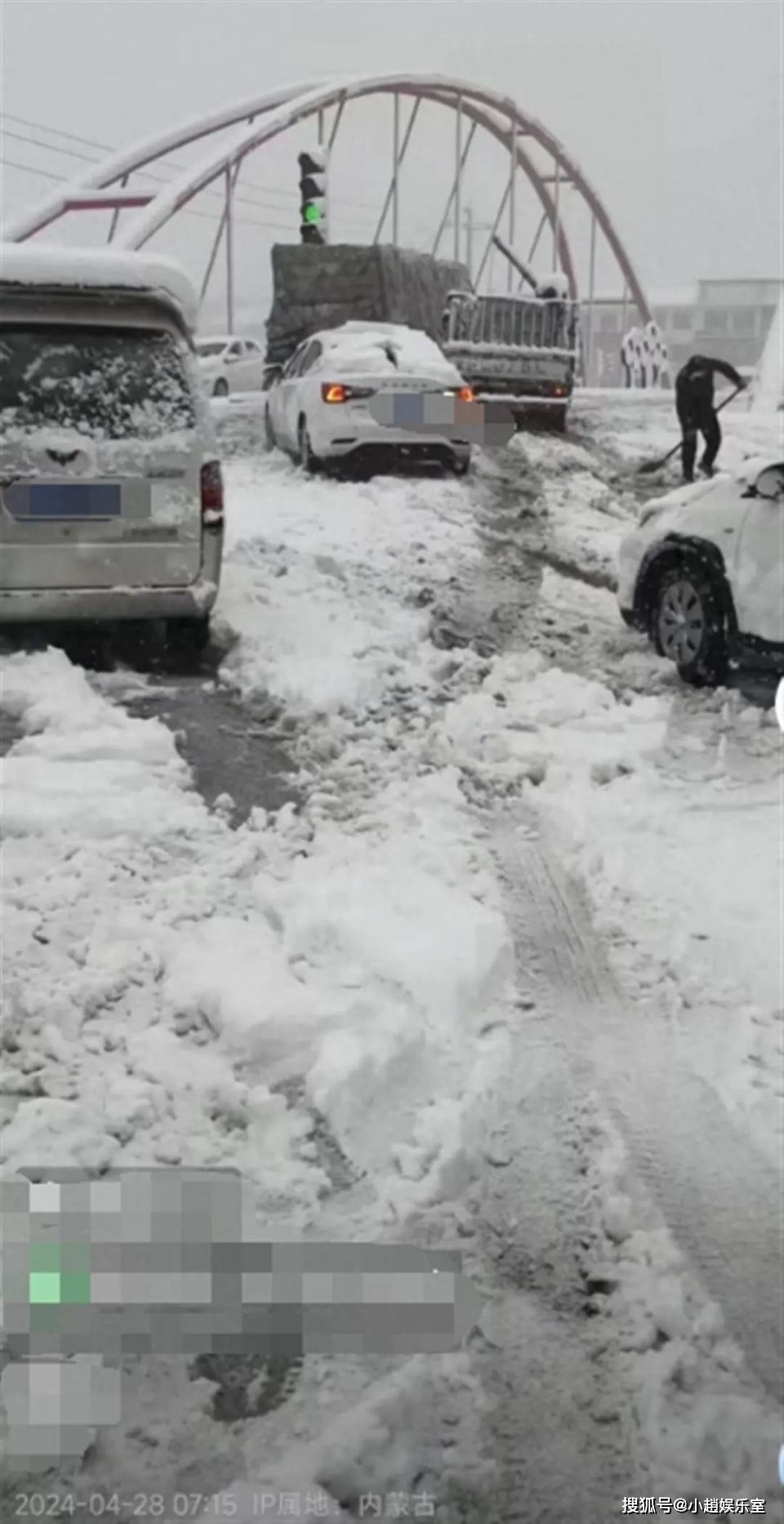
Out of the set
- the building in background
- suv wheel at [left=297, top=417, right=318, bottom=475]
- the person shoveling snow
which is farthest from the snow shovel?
suv wheel at [left=297, top=417, right=318, bottom=475]

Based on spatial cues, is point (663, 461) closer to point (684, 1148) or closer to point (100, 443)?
point (100, 443)

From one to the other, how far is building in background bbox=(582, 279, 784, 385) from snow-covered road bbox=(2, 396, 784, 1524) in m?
0.18

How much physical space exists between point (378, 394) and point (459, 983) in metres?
1.22

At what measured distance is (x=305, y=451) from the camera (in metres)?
3.82

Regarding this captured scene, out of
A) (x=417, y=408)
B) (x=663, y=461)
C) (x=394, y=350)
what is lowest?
(x=663, y=461)

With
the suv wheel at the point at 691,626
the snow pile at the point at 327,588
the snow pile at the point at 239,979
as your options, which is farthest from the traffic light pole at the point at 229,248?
the suv wheel at the point at 691,626

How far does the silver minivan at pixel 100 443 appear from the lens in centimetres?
287

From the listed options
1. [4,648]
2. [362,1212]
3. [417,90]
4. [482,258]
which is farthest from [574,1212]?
[4,648]

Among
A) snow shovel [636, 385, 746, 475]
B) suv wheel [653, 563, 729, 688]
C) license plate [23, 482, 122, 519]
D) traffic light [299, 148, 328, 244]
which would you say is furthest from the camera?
suv wheel [653, 563, 729, 688]

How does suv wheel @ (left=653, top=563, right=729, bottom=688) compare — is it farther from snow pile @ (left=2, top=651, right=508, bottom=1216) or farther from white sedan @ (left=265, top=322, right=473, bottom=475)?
white sedan @ (left=265, top=322, right=473, bottom=475)

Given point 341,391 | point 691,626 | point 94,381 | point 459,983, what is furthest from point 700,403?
point 691,626

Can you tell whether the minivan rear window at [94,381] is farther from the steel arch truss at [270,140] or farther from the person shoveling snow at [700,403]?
the person shoveling snow at [700,403]

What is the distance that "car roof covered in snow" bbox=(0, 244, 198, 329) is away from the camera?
7.80ft

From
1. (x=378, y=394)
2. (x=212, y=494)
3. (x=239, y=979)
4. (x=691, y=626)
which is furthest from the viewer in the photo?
(x=691, y=626)
